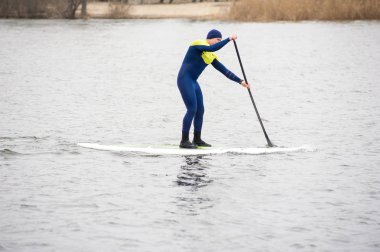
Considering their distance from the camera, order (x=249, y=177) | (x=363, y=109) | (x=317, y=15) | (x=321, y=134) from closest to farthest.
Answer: (x=249, y=177) < (x=321, y=134) < (x=363, y=109) < (x=317, y=15)

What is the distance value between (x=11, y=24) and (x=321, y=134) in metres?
41.4

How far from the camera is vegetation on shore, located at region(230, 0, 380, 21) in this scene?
45.8 metres

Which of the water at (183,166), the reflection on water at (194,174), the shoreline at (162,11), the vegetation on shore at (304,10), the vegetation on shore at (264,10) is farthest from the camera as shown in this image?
the shoreline at (162,11)

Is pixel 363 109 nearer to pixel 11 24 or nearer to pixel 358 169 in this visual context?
pixel 358 169

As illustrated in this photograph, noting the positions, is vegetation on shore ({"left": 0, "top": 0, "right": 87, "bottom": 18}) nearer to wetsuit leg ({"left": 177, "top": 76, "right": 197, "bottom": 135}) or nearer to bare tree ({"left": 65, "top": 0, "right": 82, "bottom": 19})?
bare tree ({"left": 65, "top": 0, "right": 82, "bottom": 19})

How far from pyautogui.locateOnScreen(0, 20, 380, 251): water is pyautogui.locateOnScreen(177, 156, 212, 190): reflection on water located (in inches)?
1.2

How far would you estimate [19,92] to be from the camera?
22.8 metres

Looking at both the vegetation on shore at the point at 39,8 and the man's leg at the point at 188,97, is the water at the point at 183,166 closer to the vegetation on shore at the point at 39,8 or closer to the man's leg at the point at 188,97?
the man's leg at the point at 188,97

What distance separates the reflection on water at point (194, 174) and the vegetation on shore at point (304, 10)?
34.9 m

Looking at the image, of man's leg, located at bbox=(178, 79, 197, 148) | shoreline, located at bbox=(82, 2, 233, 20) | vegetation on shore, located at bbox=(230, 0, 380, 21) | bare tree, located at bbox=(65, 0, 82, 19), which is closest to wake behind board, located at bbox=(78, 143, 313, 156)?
man's leg, located at bbox=(178, 79, 197, 148)

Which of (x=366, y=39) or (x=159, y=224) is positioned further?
(x=366, y=39)

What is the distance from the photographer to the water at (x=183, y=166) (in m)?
9.14

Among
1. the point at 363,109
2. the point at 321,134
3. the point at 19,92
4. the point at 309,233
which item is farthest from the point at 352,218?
the point at 19,92

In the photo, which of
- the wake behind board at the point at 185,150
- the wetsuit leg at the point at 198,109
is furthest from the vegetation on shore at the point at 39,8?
the wetsuit leg at the point at 198,109
